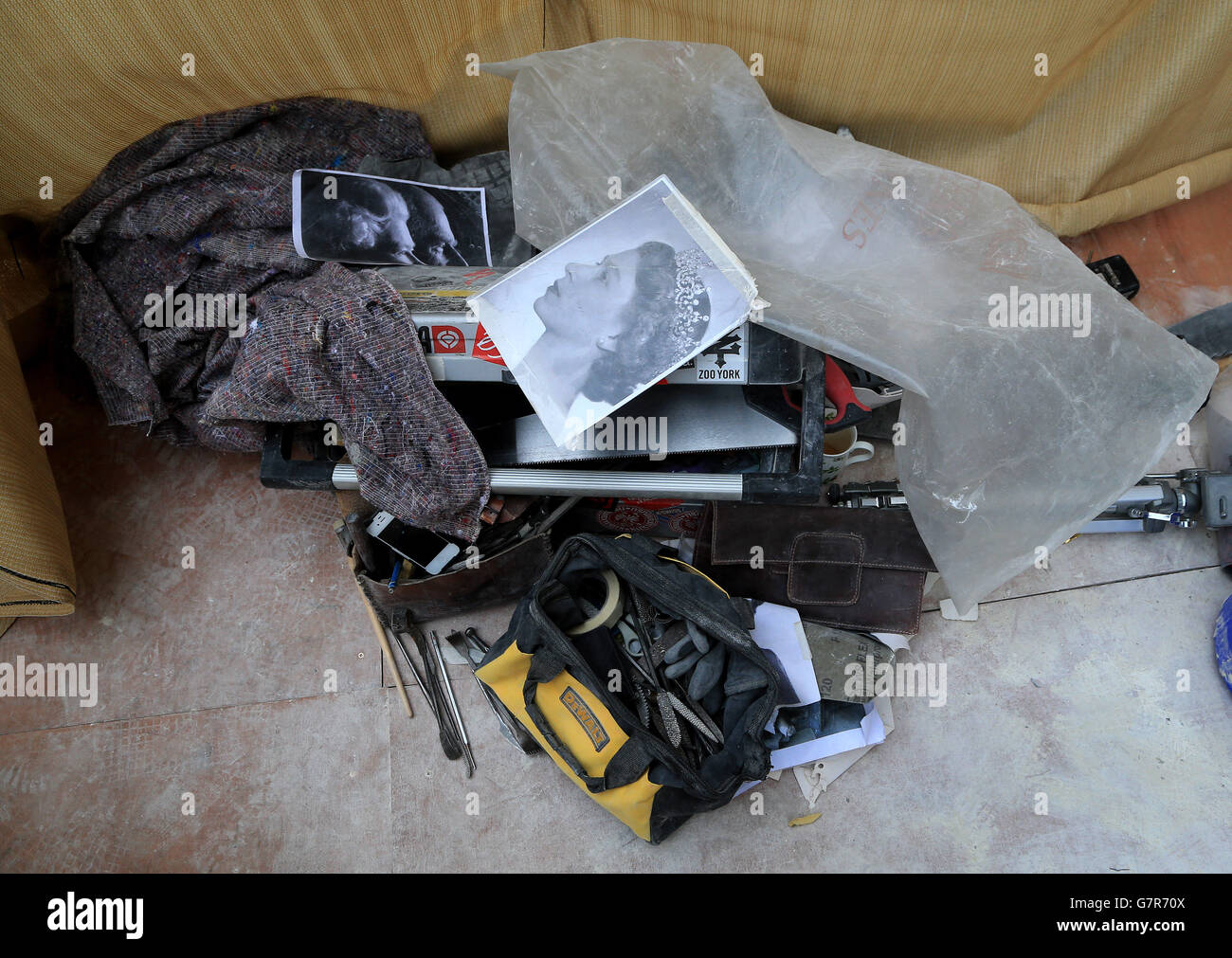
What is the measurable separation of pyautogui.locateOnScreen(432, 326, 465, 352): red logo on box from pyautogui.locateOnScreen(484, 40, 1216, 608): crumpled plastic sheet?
10.2 inches

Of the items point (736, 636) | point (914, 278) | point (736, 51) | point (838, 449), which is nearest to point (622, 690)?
point (736, 636)

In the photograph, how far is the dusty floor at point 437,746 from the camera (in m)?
1.48

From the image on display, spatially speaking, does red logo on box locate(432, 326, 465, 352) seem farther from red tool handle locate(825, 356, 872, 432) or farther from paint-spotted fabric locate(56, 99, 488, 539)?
red tool handle locate(825, 356, 872, 432)

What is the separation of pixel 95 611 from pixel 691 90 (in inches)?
53.7

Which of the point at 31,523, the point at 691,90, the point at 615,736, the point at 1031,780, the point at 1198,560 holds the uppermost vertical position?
the point at 691,90

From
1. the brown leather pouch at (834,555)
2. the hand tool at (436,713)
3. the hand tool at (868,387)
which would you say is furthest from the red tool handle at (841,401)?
the hand tool at (436,713)

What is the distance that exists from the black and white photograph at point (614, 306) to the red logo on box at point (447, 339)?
0.14 ft

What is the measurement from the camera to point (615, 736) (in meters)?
1.37

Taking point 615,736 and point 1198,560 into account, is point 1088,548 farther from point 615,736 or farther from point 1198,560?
point 615,736

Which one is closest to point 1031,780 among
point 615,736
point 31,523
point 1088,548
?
point 1088,548

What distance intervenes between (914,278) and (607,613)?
0.68 metres

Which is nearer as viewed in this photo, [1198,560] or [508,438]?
[508,438]

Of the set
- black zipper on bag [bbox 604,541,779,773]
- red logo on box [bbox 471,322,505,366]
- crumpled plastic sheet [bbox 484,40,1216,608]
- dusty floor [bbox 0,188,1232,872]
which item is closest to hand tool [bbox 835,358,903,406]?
crumpled plastic sheet [bbox 484,40,1216,608]

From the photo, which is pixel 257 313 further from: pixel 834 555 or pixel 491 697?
pixel 834 555
